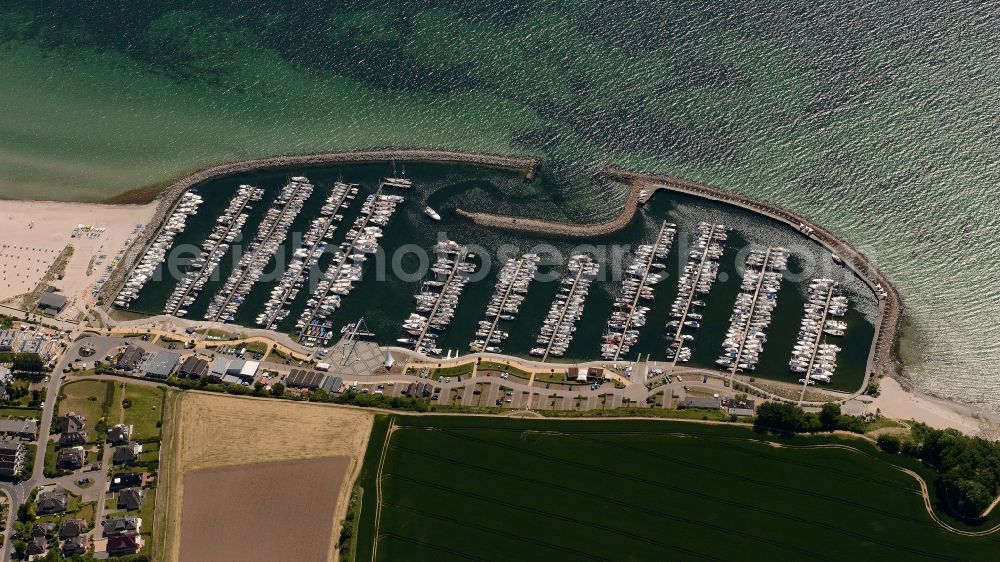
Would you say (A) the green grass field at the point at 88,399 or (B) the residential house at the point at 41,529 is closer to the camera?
(B) the residential house at the point at 41,529

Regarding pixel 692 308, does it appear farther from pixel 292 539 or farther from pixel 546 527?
pixel 292 539

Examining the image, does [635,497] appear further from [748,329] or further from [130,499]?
[130,499]

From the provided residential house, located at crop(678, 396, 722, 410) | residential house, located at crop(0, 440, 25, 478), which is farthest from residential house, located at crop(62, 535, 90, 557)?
residential house, located at crop(678, 396, 722, 410)

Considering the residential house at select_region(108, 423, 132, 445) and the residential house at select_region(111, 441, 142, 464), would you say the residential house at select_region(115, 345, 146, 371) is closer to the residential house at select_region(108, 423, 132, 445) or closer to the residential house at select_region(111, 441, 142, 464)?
the residential house at select_region(108, 423, 132, 445)

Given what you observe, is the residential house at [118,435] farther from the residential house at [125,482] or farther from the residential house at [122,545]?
the residential house at [122,545]

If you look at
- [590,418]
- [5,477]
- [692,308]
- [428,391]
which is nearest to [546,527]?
[590,418]

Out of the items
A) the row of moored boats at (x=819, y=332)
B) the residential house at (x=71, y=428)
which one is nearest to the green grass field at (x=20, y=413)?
the residential house at (x=71, y=428)
